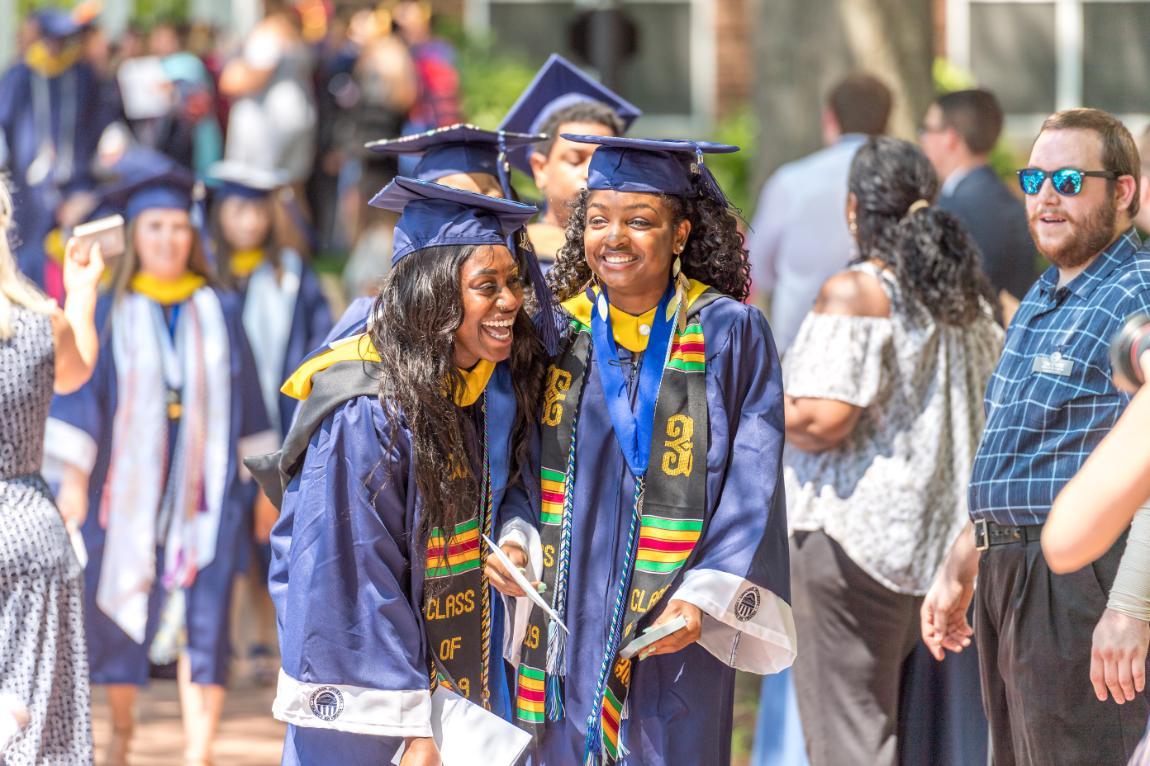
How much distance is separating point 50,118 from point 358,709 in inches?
385

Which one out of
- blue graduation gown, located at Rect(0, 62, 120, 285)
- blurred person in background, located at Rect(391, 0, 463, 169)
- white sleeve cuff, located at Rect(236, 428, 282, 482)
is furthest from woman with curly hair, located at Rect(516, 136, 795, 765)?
blurred person in background, located at Rect(391, 0, 463, 169)

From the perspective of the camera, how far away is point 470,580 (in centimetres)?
421

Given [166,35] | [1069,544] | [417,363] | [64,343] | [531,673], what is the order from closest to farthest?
1. [1069,544]
2. [417,363]
3. [531,673]
4. [64,343]
5. [166,35]

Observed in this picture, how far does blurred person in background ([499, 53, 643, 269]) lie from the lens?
5645 millimetres

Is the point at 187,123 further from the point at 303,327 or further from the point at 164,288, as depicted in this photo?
the point at 164,288

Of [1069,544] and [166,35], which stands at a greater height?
[166,35]

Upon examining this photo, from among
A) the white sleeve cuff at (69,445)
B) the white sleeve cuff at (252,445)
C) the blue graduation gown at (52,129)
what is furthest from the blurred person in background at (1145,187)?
the blue graduation gown at (52,129)

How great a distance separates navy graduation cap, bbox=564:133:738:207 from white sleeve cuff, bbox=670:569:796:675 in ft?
3.03

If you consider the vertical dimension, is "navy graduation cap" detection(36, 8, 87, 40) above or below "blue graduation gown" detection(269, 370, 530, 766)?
above

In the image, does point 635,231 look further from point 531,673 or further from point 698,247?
point 531,673

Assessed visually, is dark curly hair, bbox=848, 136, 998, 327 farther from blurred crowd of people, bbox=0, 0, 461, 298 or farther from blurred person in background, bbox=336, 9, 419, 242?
blurred person in background, bbox=336, 9, 419, 242

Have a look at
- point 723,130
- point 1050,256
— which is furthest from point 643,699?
point 723,130

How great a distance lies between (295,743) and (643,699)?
0.81 meters

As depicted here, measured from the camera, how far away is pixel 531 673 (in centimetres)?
435
